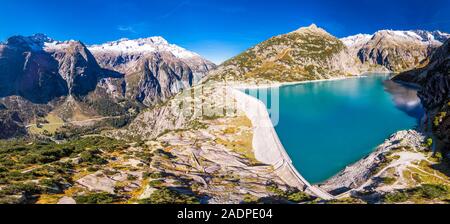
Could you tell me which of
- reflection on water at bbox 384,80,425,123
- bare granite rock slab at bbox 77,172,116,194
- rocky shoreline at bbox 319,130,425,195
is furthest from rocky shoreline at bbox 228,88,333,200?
reflection on water at bbox 384,80,425,123

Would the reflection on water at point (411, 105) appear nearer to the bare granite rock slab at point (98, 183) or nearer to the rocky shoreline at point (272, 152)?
the rocky shoreline at point (272, 152)

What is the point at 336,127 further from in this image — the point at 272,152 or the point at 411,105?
the point at 411,105

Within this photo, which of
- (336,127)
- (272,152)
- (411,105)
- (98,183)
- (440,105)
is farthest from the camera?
(411,105)

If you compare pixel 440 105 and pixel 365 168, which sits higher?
pixel 440 105

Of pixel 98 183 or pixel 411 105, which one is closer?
pixel 98 183

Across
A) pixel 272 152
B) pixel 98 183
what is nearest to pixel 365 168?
pixel 272 152
